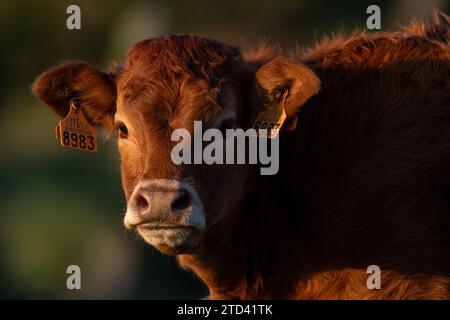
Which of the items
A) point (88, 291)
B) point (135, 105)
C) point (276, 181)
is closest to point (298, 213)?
point (276, 181)

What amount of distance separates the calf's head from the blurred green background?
13127 mm

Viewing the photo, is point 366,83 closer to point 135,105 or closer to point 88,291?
point 135,105

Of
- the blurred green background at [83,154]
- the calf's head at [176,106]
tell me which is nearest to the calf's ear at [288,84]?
the calf's head at [176,106]

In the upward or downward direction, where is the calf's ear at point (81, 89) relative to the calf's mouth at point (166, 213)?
upward

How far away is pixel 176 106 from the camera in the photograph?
27.3 ft

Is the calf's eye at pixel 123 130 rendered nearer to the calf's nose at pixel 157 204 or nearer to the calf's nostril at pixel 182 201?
the calf's nose at pixel 157 204

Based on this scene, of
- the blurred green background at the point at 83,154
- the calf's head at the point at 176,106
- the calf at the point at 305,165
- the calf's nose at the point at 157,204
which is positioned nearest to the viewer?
the calf's nose at the point at 157,204

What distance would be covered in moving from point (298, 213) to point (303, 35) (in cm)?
2171

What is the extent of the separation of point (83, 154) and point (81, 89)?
703 inches

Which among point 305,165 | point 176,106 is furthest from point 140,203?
point 305,165

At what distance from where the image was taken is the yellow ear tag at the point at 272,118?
8641mm

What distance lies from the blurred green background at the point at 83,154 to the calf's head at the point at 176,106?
13.1m

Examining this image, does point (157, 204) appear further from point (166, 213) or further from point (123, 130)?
point (123, 130)

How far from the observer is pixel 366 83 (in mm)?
8789
